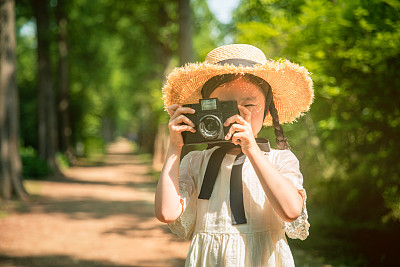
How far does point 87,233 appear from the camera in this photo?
301 inches

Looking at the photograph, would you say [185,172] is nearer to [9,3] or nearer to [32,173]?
[9,3]

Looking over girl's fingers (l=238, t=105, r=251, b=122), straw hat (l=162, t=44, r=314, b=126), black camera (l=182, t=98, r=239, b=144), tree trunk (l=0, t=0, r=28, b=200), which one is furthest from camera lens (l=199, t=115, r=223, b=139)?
tree trunk (l=0, t=0, r=28, b=200)

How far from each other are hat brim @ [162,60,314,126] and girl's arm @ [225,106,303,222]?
0.31m

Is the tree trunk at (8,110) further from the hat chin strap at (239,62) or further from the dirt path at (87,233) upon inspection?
the hat chin strap at (239,62)

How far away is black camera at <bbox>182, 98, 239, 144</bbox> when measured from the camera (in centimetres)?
188

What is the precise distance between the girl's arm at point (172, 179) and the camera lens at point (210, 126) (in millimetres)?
53

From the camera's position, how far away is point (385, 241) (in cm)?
599

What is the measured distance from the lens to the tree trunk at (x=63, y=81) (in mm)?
19219

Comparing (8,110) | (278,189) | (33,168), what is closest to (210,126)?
(278,189)

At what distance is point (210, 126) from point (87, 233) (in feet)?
21.0

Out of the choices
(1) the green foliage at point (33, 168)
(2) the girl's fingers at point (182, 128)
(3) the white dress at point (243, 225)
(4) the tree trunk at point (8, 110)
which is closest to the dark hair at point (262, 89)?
(3) the white dress at point (243, 225)

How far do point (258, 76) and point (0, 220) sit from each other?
7.97 meters

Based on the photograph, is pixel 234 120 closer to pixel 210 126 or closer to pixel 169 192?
pixel 210 126

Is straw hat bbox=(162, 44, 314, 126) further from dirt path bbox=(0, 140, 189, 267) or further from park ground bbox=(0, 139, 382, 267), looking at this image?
dirt path bbox=(0, 140, 189, 267)
